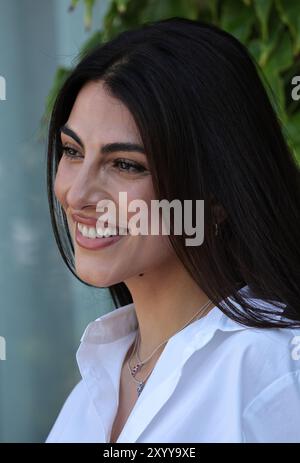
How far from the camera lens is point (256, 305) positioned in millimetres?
1200

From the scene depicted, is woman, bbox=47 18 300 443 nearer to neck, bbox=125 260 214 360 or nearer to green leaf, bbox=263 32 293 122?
neck, bbox=125 260 214 360

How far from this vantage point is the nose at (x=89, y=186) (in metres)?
1.19

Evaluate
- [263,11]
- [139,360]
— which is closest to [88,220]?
[139,360]

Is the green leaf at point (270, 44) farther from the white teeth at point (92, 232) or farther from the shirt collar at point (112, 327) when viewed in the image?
the white teeth at point (92, 232)

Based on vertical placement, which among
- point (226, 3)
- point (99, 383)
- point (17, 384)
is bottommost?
point (17, 384)

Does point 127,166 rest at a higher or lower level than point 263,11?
lower

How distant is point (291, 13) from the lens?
1885 millimetres

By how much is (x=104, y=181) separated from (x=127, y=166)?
35 millimetres

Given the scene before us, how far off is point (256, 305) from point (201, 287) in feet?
0.24

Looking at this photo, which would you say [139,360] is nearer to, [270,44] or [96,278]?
[96,278]

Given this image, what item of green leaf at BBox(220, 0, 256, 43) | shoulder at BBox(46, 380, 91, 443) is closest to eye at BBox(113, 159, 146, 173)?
shoulder at BBox(46, 380, 91, 443)

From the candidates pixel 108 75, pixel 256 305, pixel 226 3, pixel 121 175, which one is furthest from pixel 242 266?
pixel 226 3

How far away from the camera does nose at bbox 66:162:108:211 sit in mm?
1191

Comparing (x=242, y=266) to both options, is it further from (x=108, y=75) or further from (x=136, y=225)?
(x=108, y=75)
